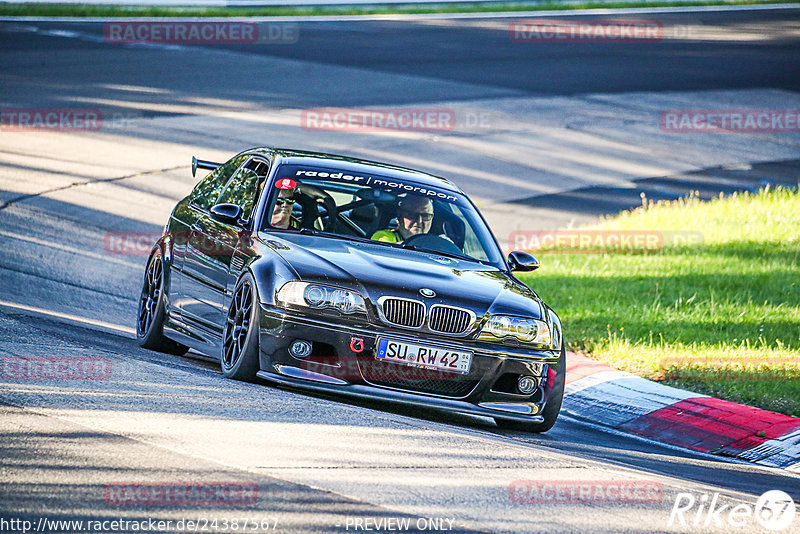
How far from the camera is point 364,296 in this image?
A: 7.38 m

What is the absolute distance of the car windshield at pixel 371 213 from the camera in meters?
8.57

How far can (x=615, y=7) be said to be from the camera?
41812 millimetres

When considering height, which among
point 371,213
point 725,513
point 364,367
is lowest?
point 725,513

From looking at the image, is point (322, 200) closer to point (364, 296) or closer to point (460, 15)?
point (364, 296)

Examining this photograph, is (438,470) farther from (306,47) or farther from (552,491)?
(306,47)

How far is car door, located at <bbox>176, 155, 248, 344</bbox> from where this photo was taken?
336 inches

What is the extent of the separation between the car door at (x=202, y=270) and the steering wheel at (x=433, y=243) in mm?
1346

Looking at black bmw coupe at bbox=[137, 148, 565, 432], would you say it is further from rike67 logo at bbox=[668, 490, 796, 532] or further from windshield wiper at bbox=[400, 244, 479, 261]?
rike67 logo at bbox=[668, 490, 796, 532]

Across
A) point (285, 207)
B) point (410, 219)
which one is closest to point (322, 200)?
point (285, 207)

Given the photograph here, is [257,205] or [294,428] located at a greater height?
[257,205]

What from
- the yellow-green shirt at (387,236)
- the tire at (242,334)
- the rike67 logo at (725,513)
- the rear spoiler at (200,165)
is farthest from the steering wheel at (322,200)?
the rike67 logo at (725,513)

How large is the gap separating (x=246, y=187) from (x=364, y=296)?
2.15 metres

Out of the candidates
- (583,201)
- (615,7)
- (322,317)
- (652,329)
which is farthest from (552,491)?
(615,7)

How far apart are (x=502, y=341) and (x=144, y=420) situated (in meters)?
2.38
